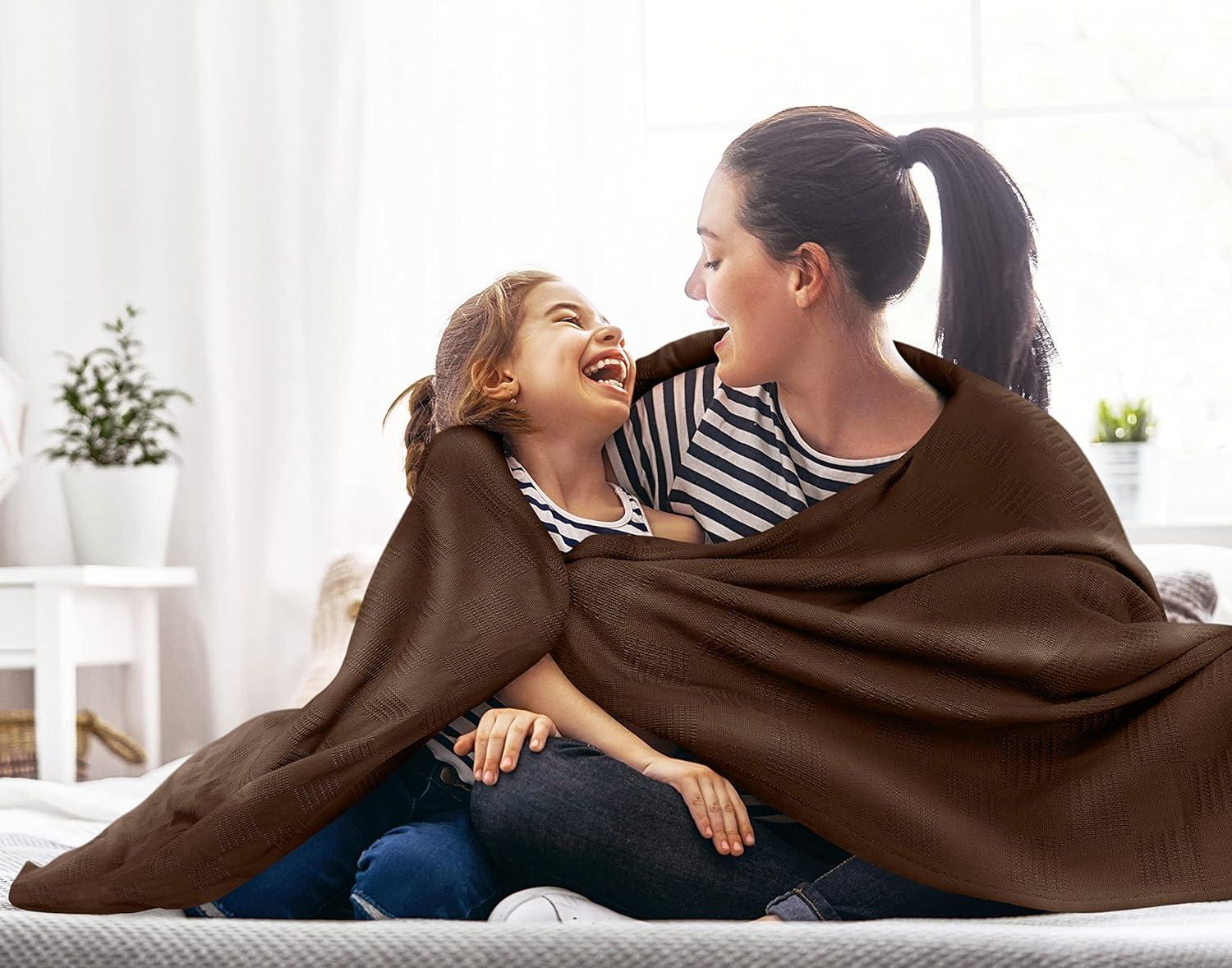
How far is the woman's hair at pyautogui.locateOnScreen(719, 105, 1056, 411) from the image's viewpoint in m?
1.20

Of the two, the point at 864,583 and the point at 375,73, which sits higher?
the point at 375,73

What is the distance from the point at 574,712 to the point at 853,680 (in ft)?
0.69

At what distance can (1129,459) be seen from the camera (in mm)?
2230

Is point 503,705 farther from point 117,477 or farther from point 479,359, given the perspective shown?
point 117,477

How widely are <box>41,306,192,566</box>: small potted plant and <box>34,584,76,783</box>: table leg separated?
0.22 m

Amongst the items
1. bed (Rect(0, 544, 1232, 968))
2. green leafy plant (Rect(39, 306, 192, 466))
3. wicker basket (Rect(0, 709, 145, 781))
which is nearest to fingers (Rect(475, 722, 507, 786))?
bed (Rect(0, 544, 1232, 968))

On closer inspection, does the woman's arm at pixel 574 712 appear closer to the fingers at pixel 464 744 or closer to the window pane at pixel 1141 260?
the fingers at pixel 464 744

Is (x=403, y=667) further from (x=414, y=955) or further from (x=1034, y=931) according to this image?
(x=1034, y=931)

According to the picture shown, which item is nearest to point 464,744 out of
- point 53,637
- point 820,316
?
point 820,316

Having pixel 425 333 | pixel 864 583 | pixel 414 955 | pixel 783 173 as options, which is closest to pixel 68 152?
pixel 425 333

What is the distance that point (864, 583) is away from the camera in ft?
3.48

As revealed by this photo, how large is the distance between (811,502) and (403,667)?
1.40ft

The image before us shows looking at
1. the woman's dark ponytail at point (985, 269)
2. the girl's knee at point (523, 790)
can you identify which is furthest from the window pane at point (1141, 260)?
the girl's knee at point (523, 790)

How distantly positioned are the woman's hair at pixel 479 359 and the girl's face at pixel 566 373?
0.01 m
